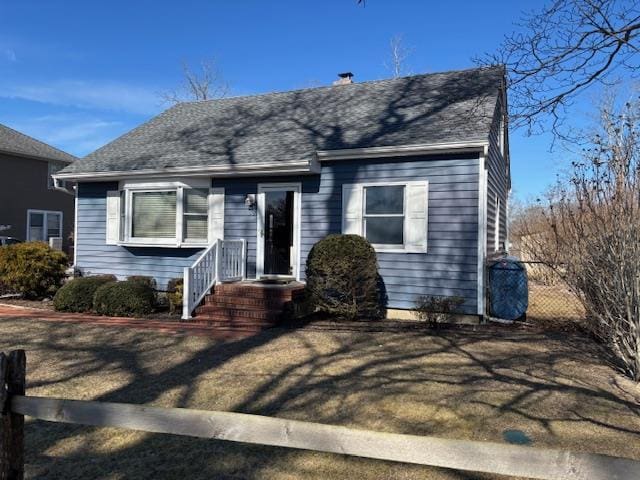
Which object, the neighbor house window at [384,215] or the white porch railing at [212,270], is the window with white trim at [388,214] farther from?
the white porch railing at [212,270]

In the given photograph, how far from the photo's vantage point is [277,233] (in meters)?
11.4

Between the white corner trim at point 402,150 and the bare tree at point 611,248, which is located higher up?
the white corner trim at point 402,150

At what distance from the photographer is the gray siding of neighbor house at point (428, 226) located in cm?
930

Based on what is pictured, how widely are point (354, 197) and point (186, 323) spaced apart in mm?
3993

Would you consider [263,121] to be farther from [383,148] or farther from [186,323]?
[186,323]

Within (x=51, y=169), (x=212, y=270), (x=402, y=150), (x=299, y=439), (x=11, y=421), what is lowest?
(x=11, y=421)

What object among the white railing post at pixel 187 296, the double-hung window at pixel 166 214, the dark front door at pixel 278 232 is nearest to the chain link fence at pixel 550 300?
the dark front door at pixel 278 232

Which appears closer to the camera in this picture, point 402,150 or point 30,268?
point 402,150

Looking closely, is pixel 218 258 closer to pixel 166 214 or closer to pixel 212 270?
pixel 212 270

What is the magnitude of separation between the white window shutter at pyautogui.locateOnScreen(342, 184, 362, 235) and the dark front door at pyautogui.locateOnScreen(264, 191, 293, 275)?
143 centimetres

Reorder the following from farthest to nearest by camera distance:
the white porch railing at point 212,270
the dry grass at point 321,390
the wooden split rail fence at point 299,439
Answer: the white porch railing at point 212,270
the dry grass at point 321,390
the wooden split rail fence at point 299,439

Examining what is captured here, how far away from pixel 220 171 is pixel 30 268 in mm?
4924

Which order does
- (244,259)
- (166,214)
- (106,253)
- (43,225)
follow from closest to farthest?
(244,259) → (166,214) → (106,253) → (43,225)

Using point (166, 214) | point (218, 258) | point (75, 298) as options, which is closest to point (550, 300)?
point (218, 258)
